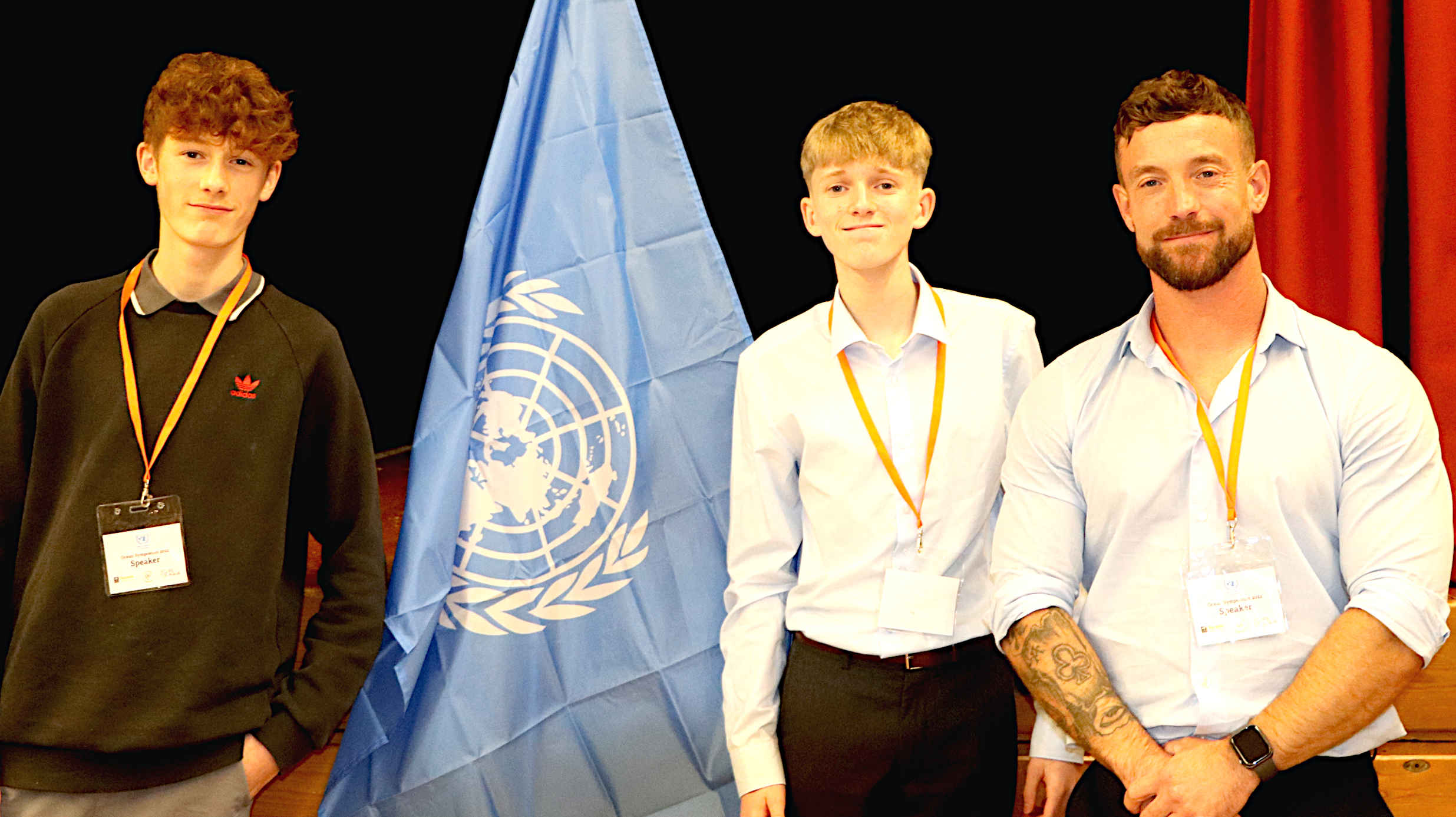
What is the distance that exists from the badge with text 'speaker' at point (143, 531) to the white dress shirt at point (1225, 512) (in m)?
1.38

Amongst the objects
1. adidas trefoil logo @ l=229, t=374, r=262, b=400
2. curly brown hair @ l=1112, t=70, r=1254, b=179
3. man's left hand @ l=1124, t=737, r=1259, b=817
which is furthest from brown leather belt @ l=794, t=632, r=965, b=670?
adidas trefoil logo @ l=229, t=374, r=262, b=400

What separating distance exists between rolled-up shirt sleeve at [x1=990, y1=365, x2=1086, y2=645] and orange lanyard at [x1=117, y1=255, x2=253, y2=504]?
139cm

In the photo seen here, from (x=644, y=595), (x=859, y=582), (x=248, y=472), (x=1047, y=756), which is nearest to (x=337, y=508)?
(x=248, y=472)

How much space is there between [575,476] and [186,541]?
73cm

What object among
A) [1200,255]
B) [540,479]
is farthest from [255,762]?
[1200,255]

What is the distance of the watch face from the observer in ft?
5.26

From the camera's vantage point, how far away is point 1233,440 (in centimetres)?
174

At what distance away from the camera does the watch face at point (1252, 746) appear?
1604 mm

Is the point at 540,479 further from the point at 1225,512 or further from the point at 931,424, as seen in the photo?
the point at 1225,512

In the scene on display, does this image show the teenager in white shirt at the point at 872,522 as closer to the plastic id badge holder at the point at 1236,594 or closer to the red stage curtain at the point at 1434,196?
the plastic id badge holder at the point at 1236,594

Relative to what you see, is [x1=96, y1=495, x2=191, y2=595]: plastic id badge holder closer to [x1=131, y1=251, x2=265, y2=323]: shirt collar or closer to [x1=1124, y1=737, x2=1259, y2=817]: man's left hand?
[x1=131, y1=251, x2=265, y2=323]: shirt collar

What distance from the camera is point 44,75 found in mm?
3494

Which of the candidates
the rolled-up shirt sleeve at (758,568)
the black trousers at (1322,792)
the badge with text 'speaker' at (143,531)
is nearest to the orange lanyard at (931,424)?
the rolled-up shirt sleeve at (758,568)

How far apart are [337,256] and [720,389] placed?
2377 mm
